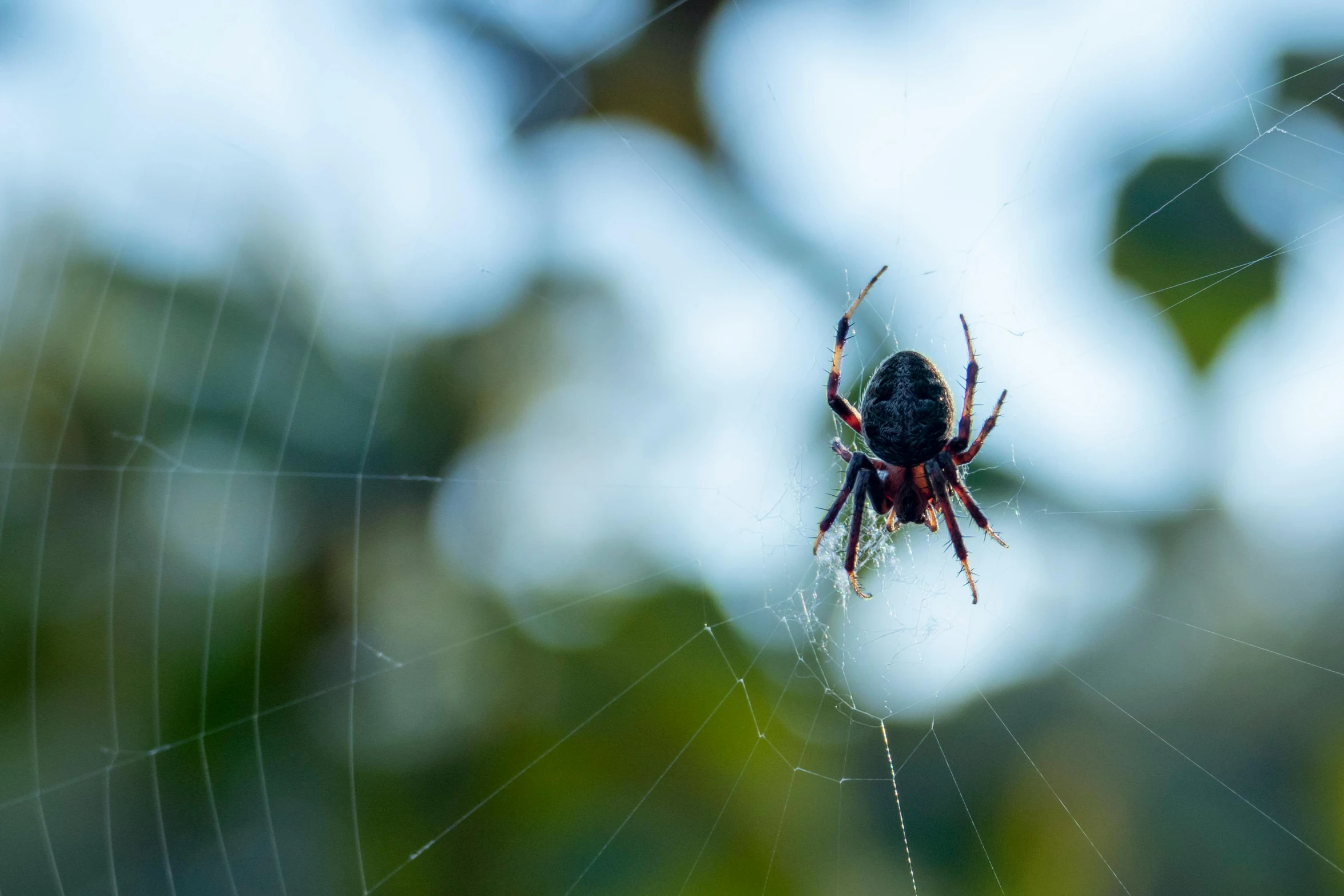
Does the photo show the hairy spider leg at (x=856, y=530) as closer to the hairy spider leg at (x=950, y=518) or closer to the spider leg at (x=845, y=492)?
the spider leg at (x=845, y=492)

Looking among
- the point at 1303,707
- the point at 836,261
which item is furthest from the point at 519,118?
the point at 1303,707

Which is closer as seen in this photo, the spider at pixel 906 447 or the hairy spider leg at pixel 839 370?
the spider at pixel 906 447

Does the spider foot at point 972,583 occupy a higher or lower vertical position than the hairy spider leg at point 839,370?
lower

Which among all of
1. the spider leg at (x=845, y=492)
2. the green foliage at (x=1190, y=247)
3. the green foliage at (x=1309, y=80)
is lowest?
the spider leg at (x=845, y=492)

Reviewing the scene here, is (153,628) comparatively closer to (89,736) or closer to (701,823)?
(89,736)

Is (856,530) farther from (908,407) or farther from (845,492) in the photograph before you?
(908,407)

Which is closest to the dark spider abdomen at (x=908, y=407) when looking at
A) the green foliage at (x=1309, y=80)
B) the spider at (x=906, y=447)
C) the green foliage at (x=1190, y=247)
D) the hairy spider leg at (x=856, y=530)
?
the spider at (x=906, y=447)

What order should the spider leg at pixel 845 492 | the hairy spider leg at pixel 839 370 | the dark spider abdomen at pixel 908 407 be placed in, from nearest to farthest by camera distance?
the dark spider abdomen at pixel 908 407 < the hairy spider leg at pixel 839 370 < the spider leg at pixel 845 492

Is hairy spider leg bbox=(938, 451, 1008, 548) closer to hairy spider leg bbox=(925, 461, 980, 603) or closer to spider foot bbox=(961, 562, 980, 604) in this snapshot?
hairy spider leg bbox=(925, 461, 980, 603)
